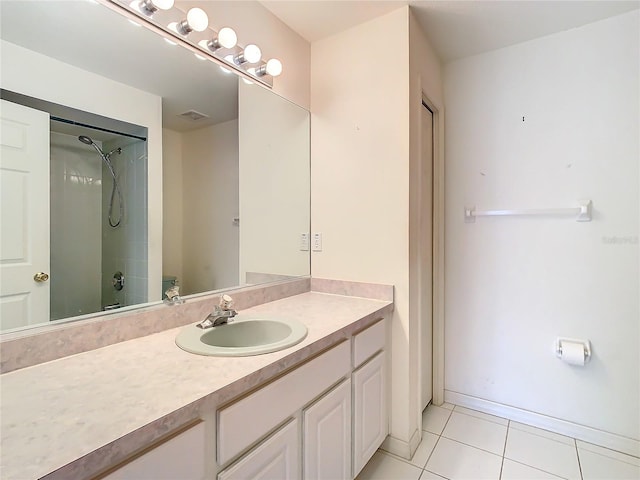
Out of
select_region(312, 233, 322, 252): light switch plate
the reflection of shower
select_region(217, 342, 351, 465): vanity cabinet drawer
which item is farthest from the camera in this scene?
select_region(312, 233, 322, 252): light switch plate

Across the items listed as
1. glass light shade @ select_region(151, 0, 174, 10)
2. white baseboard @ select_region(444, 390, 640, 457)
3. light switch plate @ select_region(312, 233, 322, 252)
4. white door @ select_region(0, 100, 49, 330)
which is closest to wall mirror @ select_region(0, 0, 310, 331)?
white door @ select_region(0, 100, 49, 330)

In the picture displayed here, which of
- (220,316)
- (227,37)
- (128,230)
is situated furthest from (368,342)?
(227,37)

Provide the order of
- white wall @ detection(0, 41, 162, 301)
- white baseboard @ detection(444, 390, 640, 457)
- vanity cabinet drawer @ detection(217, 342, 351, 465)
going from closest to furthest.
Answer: vanity cabinet drawer @ detection(217, 342, 351, 465) → white wall @ detection(0, 41, 162, 301) → white baseboard @ detection(444, 390, 640, 457)

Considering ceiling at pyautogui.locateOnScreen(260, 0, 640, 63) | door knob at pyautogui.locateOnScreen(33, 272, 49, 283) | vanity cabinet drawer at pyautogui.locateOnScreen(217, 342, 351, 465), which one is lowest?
vanity cabinet drawer at pyautogui.locateOnScreen(217, 342, 351, 465)

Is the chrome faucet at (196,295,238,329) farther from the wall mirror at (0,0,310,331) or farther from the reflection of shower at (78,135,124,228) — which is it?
the reflection of shower at (78,135,124,228)

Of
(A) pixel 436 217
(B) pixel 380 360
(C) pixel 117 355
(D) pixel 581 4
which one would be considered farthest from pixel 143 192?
(D) pixel 581 4

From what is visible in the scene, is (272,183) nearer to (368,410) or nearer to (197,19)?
(197,19)

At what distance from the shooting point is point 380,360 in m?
1.56

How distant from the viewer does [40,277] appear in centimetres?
95

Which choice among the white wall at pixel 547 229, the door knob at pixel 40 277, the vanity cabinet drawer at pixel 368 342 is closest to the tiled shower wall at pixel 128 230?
the door knob at pixel 40 277

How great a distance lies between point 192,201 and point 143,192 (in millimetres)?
203

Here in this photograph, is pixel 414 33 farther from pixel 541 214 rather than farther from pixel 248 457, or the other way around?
pixel 248 457

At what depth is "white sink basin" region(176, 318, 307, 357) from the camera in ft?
3.15

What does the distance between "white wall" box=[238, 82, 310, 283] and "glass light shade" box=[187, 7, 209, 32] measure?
0.35m
